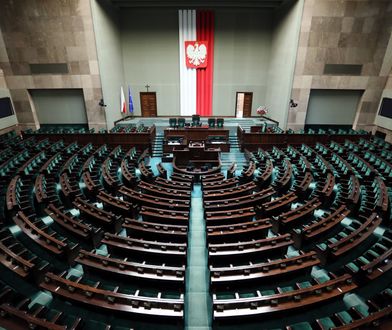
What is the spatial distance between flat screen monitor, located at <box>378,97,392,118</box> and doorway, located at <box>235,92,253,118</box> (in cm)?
689

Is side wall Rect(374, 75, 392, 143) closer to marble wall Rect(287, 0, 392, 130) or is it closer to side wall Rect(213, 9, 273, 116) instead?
marble wall Rect(287, 0, 392, 130)

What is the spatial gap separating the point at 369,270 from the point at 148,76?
47.3 feet

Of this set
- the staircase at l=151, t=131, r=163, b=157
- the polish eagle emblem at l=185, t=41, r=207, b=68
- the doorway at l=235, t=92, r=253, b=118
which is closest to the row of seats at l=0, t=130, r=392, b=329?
the staircase at l=151, t=131, r=163, b=157

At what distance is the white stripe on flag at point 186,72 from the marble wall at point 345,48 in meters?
6.01

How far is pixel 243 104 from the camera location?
15266 millimetres

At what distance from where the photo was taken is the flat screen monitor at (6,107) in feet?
37.6

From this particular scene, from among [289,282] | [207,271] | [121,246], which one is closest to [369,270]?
[289,282]

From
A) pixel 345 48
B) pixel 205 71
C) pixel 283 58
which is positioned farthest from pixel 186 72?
pixel 345 48

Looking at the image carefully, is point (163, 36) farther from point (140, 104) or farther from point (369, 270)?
point (369, 270)

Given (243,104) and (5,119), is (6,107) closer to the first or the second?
(5,119)

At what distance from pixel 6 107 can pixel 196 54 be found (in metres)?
10.6

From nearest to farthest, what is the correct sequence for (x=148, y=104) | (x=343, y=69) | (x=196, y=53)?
1. (x=343, y=69)
2. (x=196, y=53)
3. (x=148, y=104)

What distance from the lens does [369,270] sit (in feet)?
10.9

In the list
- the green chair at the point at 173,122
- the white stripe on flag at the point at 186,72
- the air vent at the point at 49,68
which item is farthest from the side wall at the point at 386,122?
the air vent at the point at 49,68
